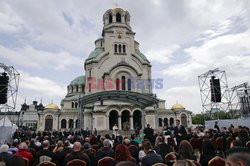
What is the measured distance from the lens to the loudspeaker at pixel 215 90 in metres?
23.7

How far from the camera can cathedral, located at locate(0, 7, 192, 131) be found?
38031 mm

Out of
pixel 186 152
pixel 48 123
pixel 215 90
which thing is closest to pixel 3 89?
pixel 186 152

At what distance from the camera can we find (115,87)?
4138cm

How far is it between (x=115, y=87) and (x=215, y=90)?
2115 cm

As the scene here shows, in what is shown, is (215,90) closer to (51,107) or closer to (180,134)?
(180,134)

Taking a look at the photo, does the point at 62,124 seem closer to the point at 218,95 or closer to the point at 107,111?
the point at 107,111

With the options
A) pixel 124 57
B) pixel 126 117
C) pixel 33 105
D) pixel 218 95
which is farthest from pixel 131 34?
pixel 33 105

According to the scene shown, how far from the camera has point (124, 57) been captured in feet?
147

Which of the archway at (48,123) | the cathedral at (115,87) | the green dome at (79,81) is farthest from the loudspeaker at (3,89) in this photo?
the green dome at (79,81)

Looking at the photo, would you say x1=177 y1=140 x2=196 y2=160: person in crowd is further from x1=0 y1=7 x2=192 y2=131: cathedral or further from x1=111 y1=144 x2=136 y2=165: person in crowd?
x1=0 y1=7 x2=192 y2=131: cathedral

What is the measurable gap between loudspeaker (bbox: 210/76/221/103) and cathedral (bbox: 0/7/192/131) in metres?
14.0

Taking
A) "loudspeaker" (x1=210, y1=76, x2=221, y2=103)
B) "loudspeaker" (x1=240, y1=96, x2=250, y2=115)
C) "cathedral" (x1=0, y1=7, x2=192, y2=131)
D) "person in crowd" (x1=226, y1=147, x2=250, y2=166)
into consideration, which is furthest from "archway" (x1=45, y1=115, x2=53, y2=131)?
"person in crowd" (x1=226, y1=147, x2=250, y2=166)

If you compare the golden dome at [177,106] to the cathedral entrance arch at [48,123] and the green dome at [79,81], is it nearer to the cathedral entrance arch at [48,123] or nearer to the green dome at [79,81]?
the green dome at [79,81]

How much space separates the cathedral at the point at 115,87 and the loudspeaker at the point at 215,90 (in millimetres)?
14001
